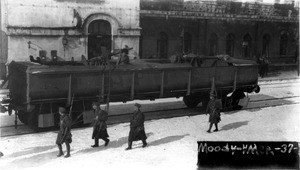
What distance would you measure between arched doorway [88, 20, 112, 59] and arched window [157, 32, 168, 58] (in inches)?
190

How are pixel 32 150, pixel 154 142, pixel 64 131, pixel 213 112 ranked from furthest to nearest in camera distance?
1. pixel 213 112
2. pixel 154 142
3. pixel 32 150
4. pixel 64 131

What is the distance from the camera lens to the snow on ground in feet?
28.6

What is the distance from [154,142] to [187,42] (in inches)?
714

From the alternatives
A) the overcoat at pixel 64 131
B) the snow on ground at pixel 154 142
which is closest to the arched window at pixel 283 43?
the snow on ground at pixel 154 142

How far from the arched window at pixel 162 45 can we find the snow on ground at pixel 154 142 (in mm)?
12986

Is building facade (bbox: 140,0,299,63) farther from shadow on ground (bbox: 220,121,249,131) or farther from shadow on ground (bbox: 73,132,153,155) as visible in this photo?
shadow on ground (bbox: 73,132,153,155)

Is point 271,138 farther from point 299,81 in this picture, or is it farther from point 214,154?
point 299,81

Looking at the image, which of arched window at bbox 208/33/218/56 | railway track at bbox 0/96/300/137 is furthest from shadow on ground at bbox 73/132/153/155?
arched window at bbox 208/33/218/56

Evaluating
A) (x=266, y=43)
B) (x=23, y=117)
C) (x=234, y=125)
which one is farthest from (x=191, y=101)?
(x=266, y=43)

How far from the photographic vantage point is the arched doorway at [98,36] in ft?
73.8

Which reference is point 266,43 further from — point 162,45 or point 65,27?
point 65,27

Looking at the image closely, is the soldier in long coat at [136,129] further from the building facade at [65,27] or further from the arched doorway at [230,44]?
the arched doorway at [230,44]

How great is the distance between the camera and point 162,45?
88.2 feet

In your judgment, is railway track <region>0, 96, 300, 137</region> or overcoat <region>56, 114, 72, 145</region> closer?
overcoat <region>56, 114, 72, 145</region>
